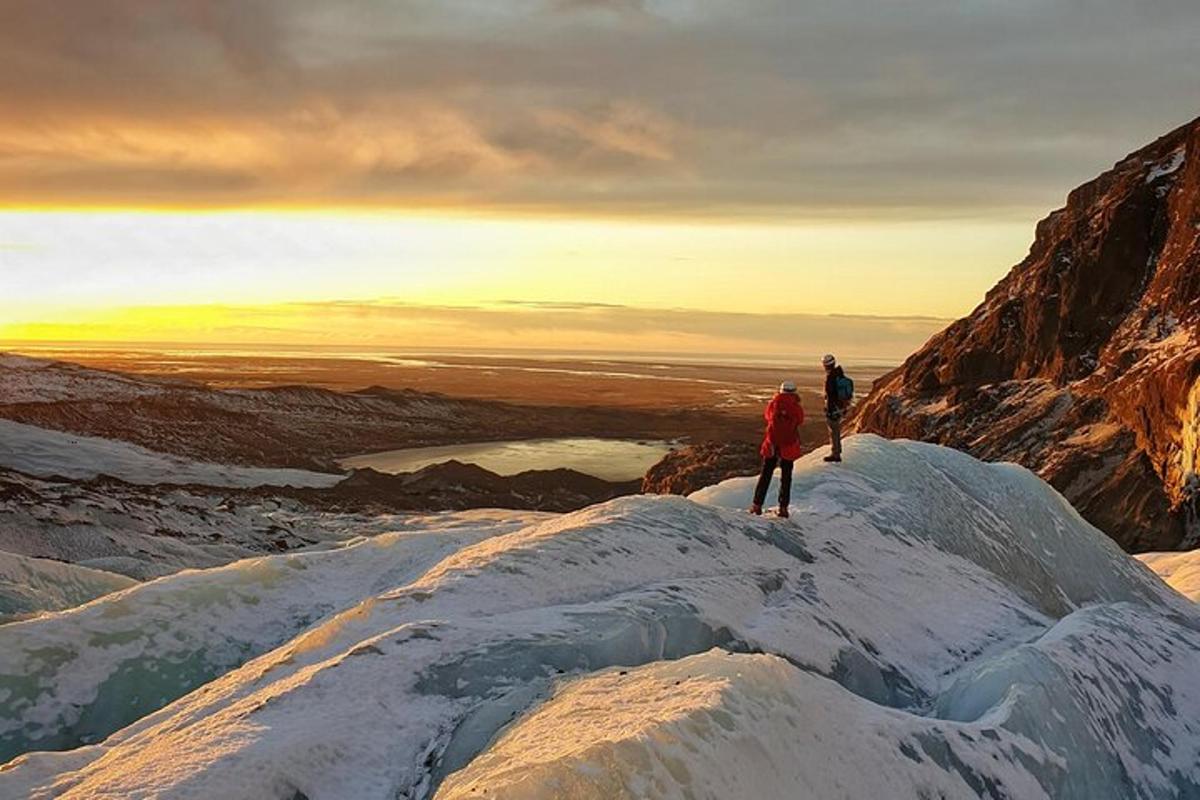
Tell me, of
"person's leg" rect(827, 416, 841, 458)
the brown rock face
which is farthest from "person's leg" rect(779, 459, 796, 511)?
the brown rock face

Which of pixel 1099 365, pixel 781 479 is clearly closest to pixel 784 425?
pixel 781 479

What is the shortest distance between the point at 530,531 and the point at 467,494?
196 feet

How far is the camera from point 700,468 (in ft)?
207

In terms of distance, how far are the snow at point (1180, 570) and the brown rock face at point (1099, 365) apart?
5972mm

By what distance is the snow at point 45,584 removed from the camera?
17109 mm

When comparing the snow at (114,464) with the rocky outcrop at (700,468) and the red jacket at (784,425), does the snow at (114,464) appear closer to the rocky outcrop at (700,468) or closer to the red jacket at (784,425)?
the rocky outcrop at (700,468)

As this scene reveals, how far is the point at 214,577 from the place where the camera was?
12.9m

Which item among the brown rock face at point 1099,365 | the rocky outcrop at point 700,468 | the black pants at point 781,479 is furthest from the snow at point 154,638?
the rocky outcrop at point 700,468

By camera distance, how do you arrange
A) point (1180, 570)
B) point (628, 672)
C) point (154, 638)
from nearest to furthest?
1. point (628, 672)
2. point (154, 638)
3. point (1180, 570)

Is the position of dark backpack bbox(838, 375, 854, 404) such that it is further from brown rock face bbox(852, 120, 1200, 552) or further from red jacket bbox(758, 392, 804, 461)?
brown rock face bbox(852, 120, 1200, 552)

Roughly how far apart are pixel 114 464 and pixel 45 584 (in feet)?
209

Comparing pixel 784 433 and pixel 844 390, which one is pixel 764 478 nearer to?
pixel 784 433

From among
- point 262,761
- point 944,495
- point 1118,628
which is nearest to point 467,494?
point 944,495

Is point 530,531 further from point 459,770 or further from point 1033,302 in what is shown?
point 1033,302
